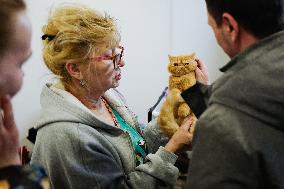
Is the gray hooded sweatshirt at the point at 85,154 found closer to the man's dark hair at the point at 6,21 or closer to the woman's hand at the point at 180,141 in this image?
the woman's hand at the point at 180,141

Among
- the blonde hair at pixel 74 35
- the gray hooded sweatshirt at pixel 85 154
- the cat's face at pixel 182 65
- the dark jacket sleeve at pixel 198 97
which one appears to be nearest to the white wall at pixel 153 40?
the cat's face at pixel 182 65

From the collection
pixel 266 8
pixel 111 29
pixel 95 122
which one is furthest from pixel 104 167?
pixel 266 8

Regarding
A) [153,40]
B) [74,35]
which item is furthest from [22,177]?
[153,40]

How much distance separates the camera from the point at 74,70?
1.42 m

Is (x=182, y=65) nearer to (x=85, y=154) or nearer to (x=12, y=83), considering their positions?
(x=85, y=154)

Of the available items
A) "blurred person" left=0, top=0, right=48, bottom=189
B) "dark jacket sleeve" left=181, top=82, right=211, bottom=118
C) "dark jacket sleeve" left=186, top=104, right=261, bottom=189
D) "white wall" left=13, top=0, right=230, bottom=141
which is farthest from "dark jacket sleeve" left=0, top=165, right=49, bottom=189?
"white wall" left=13, top=0, right=230, bottom=141

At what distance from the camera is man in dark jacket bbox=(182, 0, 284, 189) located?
0.75 m

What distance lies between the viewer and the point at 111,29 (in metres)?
1.41

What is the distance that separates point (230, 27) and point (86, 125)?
2.23 feet

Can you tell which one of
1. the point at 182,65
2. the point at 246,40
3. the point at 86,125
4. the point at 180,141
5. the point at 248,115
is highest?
the point at 246,40

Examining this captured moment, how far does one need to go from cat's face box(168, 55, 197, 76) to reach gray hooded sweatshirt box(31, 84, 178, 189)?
381mm

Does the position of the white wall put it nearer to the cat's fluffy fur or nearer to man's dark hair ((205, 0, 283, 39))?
the cat's fluffy fur

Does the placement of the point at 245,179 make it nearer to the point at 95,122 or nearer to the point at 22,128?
the point at 95,122

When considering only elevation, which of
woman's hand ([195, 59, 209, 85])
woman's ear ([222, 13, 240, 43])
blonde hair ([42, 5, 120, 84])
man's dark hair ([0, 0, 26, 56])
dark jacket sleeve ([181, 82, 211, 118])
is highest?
man's dark hair ([0, 0, 26, 56])
